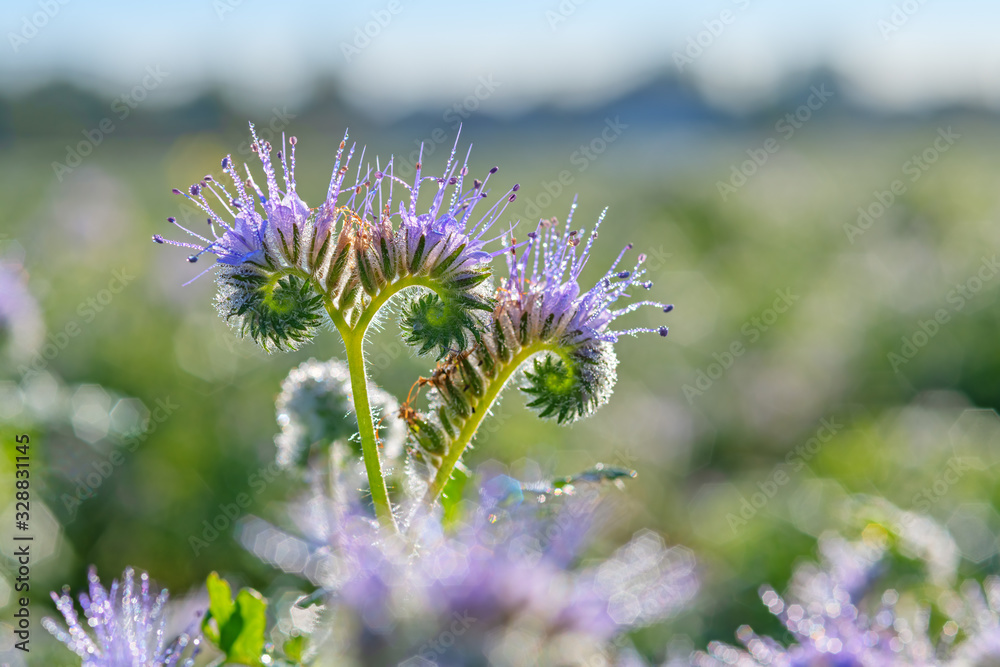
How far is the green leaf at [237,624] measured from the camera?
2115 mm

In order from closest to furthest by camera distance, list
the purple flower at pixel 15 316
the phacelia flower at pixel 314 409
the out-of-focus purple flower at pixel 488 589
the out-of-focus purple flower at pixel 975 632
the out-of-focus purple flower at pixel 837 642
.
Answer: the out-of-focus purple flower at pixel 488 589, the out-of-focus purple flower at pixel 837 642, the out-of-focus purple flower at pixel 975 632, the phacelia flower at pixel 314 409, the purple flower at pixel 15 316

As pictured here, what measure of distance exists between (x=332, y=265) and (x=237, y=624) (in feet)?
2.95

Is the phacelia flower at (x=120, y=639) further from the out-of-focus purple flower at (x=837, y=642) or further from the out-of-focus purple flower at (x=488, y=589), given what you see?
the out-of-focus purple flower at (x=837, y=642)

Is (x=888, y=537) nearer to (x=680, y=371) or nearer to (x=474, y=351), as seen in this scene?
(x=474, y=351)

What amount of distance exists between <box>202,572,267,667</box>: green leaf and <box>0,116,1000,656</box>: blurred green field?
898 mm

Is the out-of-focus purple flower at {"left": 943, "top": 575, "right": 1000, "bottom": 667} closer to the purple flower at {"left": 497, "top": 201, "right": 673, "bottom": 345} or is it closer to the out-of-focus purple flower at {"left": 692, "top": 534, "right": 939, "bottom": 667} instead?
the out-of-focus purple flower at {"left": 692, "top": 534, "right": 939, "bottom": 667}

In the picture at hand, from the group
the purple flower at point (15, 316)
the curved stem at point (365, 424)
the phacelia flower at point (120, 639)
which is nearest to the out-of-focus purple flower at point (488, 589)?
the curved stem at point (365, 424)

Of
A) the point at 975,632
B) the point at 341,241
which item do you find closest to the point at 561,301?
the point at 341,241

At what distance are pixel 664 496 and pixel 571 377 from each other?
16.4ft

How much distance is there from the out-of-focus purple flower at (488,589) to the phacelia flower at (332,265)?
449 mm

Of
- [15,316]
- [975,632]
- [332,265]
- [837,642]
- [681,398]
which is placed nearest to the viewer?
[332,265]

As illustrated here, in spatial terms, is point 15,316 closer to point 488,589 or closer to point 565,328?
point 565,328

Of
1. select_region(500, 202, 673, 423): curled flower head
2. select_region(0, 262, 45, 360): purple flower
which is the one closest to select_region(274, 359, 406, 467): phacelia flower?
select_region(500, 202, 673, 423): curled flower head

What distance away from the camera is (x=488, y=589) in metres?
1.70
